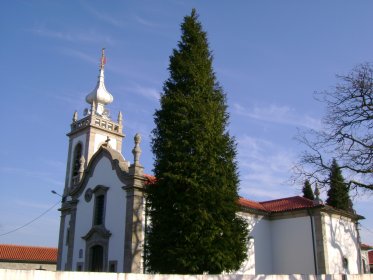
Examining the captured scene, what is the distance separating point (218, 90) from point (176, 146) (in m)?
3.87

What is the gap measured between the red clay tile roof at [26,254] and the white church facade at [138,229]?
1351 cm

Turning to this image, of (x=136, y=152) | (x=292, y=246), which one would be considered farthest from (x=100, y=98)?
(x=292, y=246)

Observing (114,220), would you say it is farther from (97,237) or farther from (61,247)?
(61,247)

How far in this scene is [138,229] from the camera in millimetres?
20922

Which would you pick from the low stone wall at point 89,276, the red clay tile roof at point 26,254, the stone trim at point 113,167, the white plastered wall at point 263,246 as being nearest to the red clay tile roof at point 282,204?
the white plastered wall at point 263,246

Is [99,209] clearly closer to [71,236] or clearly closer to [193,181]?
[71,236]

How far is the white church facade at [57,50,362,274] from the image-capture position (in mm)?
21453

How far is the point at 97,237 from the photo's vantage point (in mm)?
23094

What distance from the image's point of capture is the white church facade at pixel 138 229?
21.5 metres

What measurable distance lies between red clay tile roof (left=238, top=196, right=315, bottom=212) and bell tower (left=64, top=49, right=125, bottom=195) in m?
12.2

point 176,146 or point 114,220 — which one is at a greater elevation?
point 176,146

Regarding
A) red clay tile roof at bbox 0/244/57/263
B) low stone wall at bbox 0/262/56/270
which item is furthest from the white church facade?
red clay tile roof at bbox 0/244/57/263

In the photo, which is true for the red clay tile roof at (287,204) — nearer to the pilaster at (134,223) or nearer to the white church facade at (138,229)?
the white church facade at (138,229)

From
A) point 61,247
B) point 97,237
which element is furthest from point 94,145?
point 97,237
